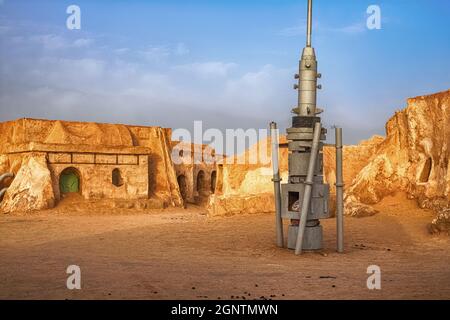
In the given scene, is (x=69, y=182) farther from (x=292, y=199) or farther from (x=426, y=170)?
(x=292, y=199)

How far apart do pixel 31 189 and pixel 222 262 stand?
1746 cm

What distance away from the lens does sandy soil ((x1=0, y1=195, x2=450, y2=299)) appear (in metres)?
6.90

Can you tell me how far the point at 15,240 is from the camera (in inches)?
544

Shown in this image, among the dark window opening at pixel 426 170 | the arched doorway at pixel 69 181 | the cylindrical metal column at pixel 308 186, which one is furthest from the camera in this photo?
the arched doorway at pixel 69 181

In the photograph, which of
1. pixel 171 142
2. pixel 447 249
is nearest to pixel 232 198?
pixel 447 249

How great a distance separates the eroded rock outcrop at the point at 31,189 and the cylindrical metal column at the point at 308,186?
17.1 metres

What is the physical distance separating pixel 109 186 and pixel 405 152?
15.7 m

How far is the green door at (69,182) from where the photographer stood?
86.9 feet

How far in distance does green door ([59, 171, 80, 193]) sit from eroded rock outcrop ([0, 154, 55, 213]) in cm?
147

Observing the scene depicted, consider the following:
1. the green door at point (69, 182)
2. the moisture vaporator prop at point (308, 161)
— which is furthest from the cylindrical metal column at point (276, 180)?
the green door at point (69, 182)

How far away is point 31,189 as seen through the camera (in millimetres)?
24359

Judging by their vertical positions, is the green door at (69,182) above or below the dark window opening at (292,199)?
below

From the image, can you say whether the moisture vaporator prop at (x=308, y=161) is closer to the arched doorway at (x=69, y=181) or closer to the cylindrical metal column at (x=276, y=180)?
the cylindrical metal column at (x=276, y=180)

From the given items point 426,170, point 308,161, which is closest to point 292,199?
point 308,161
